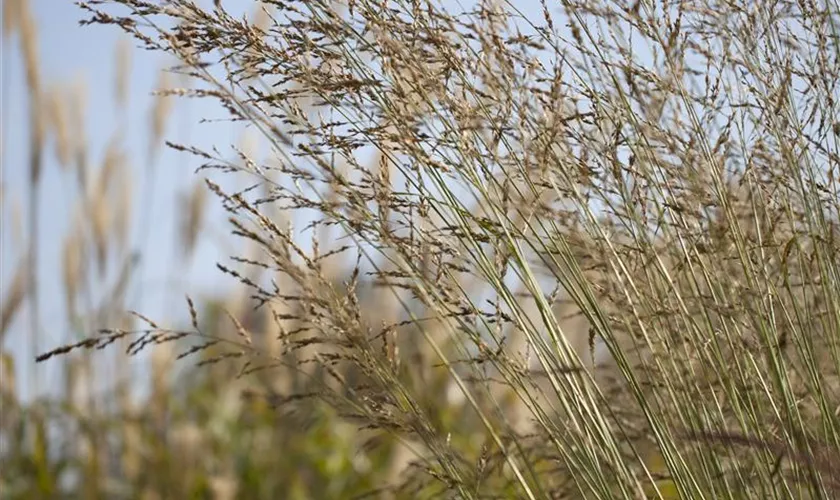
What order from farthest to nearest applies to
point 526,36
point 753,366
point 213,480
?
point 213,480
point 526,36
point 753,366

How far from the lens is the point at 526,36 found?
175cm

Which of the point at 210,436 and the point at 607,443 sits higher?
the point at 607,443

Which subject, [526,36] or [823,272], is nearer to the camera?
[823,272]

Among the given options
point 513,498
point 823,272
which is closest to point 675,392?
point 823,272

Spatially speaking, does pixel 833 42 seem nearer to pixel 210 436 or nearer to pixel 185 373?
pixel 210 436

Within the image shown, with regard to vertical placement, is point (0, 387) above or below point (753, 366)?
below

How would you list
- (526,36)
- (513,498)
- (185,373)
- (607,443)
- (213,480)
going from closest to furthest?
(607,443), (526,36), (513,498), (213,480), (185,373)

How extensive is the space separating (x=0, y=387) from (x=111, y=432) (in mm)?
502

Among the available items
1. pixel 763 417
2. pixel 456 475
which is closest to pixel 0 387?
pixel 456 475

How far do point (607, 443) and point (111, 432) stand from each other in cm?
377

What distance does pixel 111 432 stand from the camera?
4910 mm

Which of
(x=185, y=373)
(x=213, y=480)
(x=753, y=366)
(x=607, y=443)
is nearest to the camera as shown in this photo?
(x=607, y=443)

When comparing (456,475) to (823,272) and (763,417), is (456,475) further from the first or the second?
(823,272)

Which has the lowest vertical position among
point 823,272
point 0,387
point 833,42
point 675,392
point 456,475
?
point 0,387
